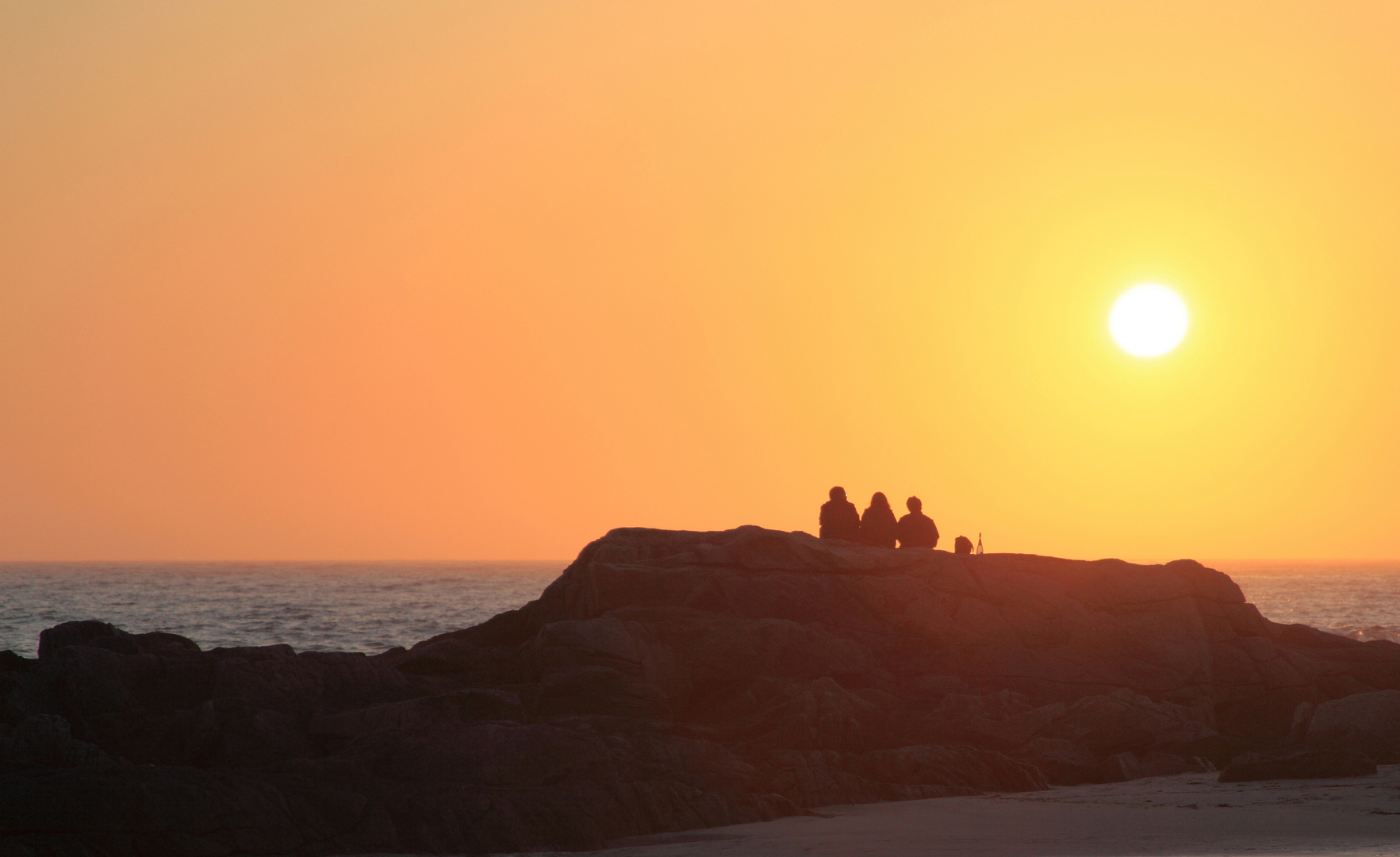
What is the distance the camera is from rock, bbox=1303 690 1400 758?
2141cm

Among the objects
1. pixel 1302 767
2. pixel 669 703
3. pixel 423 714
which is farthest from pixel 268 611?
pixel 1302 767

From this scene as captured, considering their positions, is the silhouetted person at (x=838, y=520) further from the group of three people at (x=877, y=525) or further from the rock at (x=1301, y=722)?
the rock at (x=1301, y=722)

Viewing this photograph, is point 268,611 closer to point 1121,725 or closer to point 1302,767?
point 1121,725

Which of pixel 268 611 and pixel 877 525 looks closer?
pixel 877 525

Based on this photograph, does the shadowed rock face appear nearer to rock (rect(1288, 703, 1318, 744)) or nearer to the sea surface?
rock (rect(1288, 703, 1318, 744))

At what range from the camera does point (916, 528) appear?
29781 millimetres

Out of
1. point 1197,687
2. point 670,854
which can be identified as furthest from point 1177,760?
point 670,854

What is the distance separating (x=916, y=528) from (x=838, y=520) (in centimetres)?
166

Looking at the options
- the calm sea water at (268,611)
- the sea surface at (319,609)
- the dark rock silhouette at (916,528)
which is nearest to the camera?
the dark rock silhouette at (916,528)

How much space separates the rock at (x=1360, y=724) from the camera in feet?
70.2

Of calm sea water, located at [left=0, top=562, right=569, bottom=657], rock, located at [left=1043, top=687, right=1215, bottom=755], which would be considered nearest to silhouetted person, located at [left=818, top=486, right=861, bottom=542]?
rock, located at [left=1043, top=687, right=1215, bottom=755]

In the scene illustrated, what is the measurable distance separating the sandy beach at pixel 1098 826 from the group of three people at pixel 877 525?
10765 millimetres

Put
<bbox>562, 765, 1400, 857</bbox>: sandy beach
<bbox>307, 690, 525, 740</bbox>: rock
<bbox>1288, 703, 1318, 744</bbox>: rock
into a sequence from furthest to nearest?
<bbox>1288, 703, 1318, 744</bbox>: rock → <bbox>307, 690, 525, 740</bbox>: rock → <bbox>562, 765, 1400, 857</bbox>: sandy beach

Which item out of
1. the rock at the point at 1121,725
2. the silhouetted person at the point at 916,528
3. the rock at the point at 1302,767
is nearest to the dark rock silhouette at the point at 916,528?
the silhouetted person at the point at 916,528
